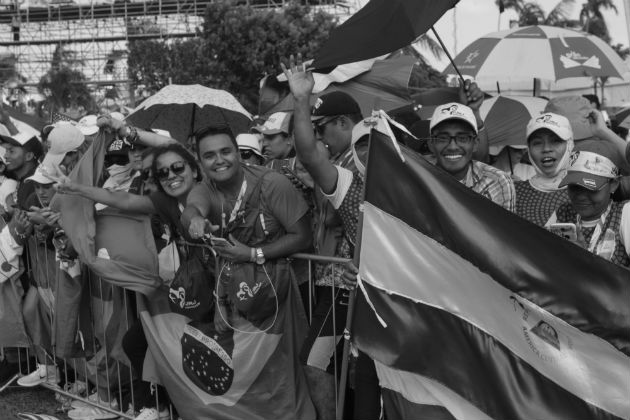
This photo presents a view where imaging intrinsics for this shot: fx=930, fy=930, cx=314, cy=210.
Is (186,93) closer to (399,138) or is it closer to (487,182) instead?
(399,138)

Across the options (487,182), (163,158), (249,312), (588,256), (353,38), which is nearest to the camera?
(588,256)

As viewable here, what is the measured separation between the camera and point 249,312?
18.2ft

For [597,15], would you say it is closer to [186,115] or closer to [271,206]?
[186,115]

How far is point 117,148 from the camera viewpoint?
264 inches

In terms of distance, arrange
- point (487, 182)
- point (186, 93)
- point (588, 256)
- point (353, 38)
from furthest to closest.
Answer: point (186, 93) < point (487, 182) < point (353, 38) < point (588, 256)

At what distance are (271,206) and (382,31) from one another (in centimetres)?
149

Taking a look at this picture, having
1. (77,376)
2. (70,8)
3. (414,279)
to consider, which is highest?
(70,8)

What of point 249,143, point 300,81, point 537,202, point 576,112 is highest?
point 300,81

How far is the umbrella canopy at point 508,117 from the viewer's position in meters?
8.00

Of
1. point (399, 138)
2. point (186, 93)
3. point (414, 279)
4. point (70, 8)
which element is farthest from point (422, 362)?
point (70, 8)

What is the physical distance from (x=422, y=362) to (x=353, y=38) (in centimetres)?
166

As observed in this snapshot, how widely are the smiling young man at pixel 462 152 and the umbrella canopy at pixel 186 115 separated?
2.67 metres

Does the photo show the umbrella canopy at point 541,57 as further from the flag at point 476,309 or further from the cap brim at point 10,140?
the flag at point 476,309

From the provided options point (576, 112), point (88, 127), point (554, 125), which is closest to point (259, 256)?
point (554, 125)
